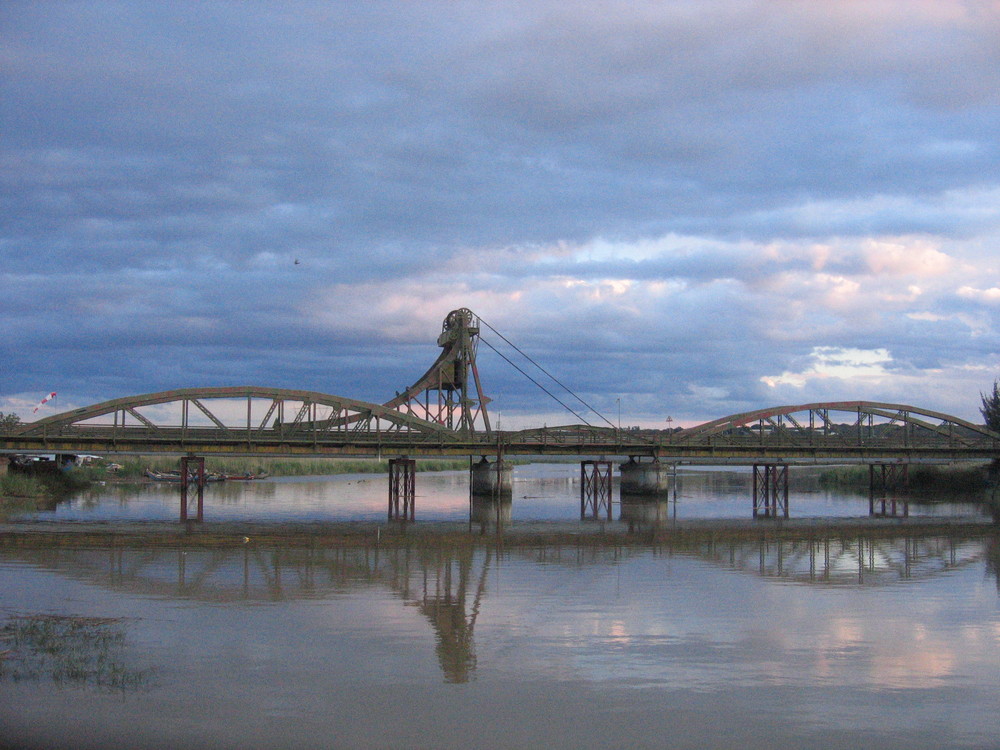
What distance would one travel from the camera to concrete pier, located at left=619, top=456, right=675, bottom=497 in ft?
237

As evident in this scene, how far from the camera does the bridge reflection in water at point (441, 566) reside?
909 inches

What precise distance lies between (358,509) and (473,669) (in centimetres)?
4574

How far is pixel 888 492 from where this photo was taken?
89.6 meters

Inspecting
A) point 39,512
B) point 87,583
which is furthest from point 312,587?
point 39,512

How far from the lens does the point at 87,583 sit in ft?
81.1

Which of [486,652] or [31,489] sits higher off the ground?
[31,489]

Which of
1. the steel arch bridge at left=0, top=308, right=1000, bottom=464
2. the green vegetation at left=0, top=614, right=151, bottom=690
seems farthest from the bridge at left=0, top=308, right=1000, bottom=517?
the green vegetation at left=0, top=614, right=151, bottom=690

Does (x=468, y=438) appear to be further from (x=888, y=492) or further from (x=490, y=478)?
(x=888, y=492)

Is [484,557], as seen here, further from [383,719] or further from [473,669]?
[383,719]

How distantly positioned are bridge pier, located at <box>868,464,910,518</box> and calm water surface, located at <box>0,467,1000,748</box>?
34.2 meters

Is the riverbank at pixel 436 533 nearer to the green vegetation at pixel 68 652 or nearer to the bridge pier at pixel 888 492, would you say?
the bridge pier at pixel 888 492

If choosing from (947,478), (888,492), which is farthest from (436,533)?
(947,478)

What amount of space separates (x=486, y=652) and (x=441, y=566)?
41.0ft

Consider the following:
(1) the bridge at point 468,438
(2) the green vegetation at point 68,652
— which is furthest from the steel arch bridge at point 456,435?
(2) the green vegetation at point 68,652
